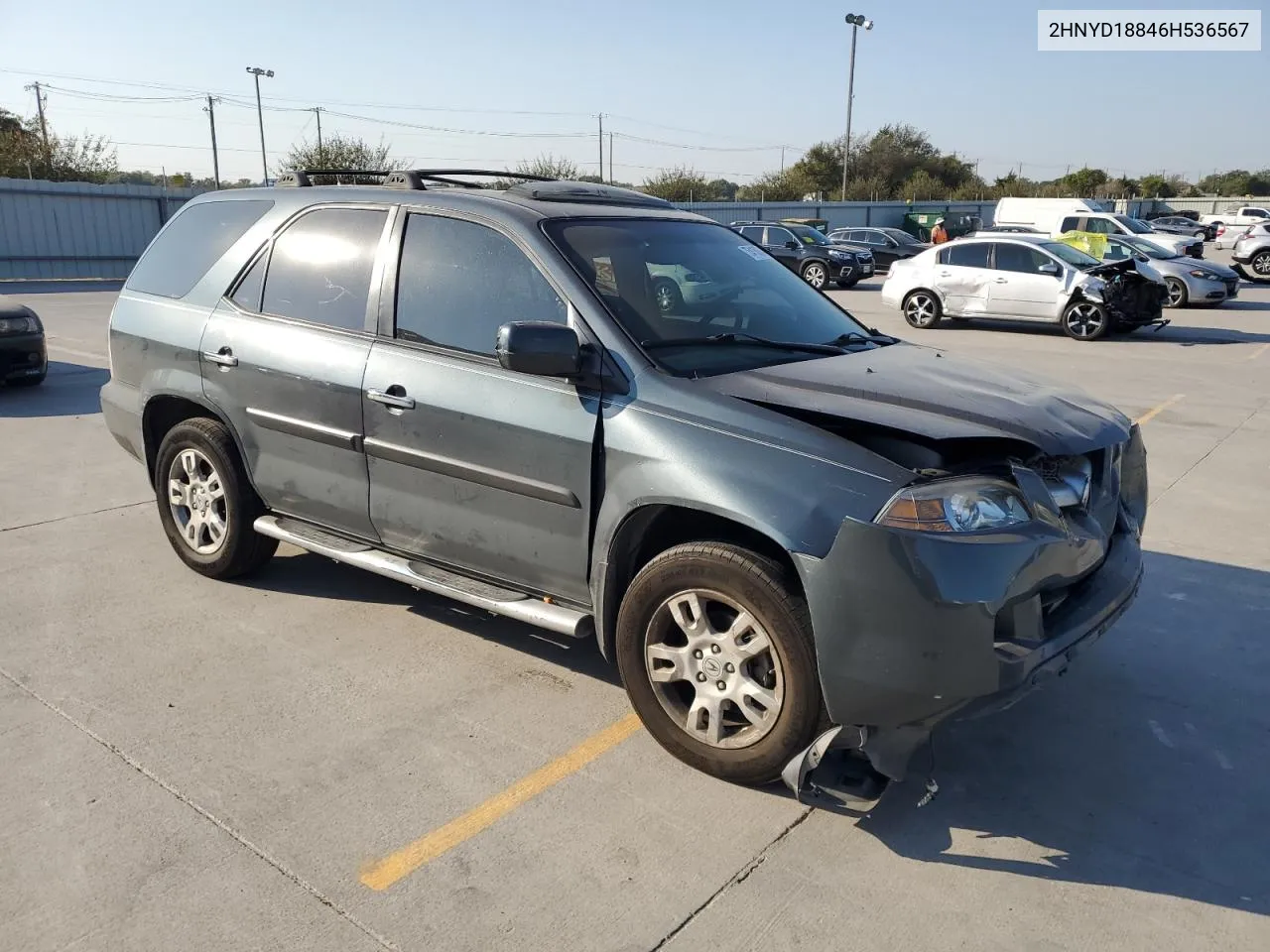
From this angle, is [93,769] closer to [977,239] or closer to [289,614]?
[289,614]

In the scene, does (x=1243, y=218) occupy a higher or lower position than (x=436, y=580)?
higher

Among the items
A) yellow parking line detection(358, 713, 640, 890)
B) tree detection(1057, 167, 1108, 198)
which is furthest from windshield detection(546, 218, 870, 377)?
tree detection(1057, 167, 1108, 198)

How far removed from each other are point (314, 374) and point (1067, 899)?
11.2 feet

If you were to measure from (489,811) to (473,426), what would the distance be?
1.40 meters

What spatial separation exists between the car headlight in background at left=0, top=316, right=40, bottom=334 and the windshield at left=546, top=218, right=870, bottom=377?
28.8ft

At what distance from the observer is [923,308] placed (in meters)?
17.6

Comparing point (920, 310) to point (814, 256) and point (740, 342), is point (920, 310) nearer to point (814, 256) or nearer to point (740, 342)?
point (814, 256)

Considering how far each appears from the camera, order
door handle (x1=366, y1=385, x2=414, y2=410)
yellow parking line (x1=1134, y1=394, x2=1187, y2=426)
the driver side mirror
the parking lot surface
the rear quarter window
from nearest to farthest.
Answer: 1. the parking lot surface
2. the driver side mirror
3. door handle (x1=366, y1=385, x2=414, y2=410)
4. the rear quarter window
5. yellow parking line (x1=1134, y1=394, x2=1187, y2=426)

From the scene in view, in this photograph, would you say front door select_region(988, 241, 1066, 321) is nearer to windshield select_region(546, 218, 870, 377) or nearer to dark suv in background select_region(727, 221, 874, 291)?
dark suv in background select_region(727, 221, 874, 291)

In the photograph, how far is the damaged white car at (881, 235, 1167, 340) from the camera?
51.5 feet

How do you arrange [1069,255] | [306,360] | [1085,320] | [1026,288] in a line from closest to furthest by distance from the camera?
1. [306,360]
2. [1085,320]
3. [1026,288]
4. [1069,255]

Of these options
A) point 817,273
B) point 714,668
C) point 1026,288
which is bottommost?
point 714,668

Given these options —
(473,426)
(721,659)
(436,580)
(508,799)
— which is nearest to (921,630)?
(721,659)

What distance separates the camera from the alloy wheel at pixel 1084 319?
51.8ft
